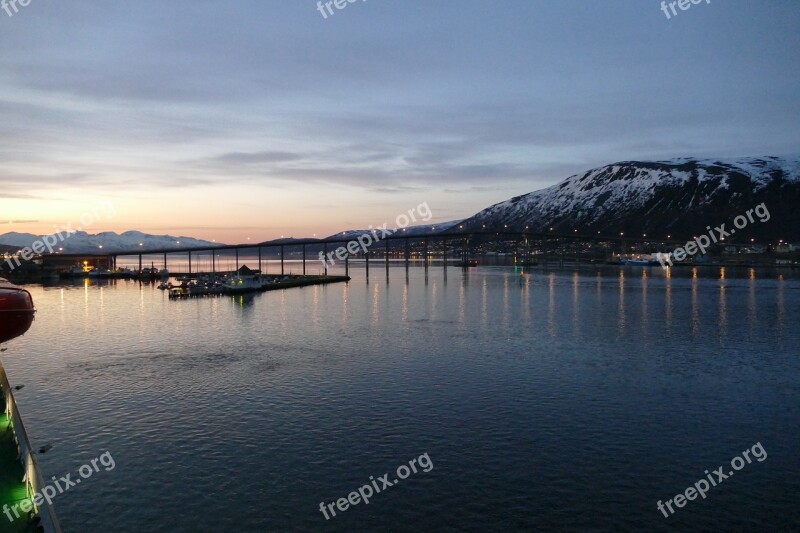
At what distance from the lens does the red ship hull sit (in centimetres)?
1802

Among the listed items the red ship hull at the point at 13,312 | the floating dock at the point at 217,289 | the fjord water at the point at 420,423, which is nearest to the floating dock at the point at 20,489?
the fjord water at the point at 420,423

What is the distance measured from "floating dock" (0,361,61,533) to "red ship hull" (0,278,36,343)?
3634 mm

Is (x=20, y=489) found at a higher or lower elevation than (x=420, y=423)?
higher

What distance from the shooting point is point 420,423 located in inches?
915

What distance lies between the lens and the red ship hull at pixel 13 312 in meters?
18.0

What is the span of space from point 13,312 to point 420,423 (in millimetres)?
14944

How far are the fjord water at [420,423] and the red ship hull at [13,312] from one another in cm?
460

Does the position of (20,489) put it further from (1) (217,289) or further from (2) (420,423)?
(1) (217,289)

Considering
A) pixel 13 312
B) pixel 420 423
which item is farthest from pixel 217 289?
pixel 13 312

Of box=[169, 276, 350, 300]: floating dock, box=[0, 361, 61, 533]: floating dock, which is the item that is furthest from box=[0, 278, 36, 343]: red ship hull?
box=[169, 276, 350, 300]: floating dock

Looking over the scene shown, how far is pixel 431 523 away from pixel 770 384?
23.1m

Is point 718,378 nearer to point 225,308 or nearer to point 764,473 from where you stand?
point 764,473

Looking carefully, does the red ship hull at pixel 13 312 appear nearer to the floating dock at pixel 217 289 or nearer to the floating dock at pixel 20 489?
the floating dock at pixel 20 489

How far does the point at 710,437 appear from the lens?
21469mm
